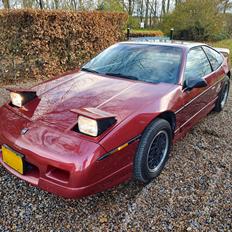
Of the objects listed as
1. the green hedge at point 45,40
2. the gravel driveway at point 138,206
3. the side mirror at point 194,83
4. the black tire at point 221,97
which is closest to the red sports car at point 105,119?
the side mirror at point 194,83

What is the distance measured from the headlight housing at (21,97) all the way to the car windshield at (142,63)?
0.93 metres

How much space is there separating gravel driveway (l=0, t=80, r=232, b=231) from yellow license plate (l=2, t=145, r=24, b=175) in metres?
0.33

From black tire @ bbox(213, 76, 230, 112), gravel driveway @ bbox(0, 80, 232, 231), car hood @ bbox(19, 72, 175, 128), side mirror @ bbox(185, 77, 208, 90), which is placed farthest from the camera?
black tire @ bbox(213, 76, 230, 112)

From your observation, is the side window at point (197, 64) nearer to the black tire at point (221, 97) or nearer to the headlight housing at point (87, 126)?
the black tire at point (221, 97)

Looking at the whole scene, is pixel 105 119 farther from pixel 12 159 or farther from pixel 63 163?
pixel 12 159

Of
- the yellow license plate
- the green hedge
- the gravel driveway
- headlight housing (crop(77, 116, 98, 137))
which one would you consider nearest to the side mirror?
the gravel driveway

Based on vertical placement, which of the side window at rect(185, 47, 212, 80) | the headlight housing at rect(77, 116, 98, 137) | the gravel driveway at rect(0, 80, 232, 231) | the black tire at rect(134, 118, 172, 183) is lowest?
the gravel driveway at rect(0, 80, 232, 231)

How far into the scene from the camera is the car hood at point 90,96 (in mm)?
2199

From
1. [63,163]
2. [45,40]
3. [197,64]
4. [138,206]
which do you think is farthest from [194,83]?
[45,40]

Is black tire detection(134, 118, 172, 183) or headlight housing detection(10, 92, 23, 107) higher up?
headlight housing detection(10, 92, 23, 107)

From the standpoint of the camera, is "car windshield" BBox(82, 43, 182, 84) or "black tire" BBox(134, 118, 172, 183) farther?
"car windshield" BBox(82, 43, 182, 84)

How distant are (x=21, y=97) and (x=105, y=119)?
0.99 meters

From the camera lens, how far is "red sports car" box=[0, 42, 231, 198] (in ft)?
6.23

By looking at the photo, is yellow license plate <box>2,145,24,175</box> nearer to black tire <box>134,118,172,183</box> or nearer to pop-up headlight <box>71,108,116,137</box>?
pop-up headlight <box>71,108,116,137</box>
